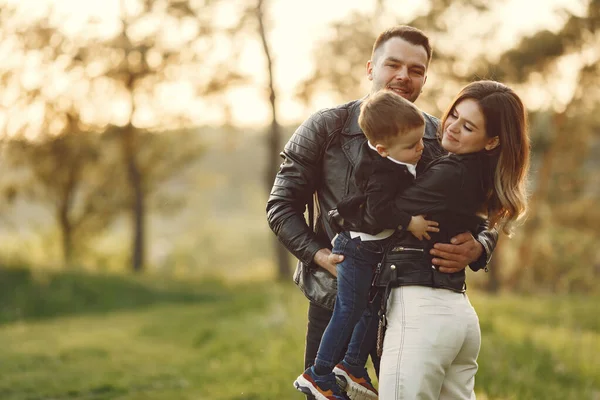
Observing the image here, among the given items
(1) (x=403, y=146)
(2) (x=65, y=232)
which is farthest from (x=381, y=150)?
(2) (x=65, y=232)

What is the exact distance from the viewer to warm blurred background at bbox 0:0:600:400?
26.6 feet

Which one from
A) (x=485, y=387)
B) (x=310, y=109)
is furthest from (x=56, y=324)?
(x=310, y=109)

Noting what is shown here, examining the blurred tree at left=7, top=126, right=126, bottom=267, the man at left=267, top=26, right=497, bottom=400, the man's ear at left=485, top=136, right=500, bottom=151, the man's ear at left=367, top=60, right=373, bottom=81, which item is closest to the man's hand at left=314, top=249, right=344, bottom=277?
the man at left=267, top=26, right=497, bottom=400

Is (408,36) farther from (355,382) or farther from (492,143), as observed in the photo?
(355,382)

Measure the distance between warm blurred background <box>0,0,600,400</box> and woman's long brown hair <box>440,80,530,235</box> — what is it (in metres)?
3.85

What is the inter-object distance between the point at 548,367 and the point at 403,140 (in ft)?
18.0

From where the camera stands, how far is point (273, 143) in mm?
18750

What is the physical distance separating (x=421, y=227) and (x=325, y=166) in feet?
2.56

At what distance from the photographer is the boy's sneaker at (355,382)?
3.31 m

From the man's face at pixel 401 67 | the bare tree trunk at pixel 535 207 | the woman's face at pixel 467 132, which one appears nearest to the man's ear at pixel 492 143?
the woman's face at pixel 467 132

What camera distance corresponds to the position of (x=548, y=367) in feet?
25.7

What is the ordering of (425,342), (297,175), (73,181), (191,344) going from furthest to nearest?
1. (73,181)
2. (191,344)
3. (297,175)
4. (425,342)

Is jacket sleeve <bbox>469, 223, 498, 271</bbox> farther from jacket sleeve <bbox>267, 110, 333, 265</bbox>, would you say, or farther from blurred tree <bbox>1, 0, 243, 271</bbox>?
blurred tree <bbox>1, 0, 243, 271</bbox>

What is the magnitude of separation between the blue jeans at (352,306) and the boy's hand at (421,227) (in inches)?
7.2
